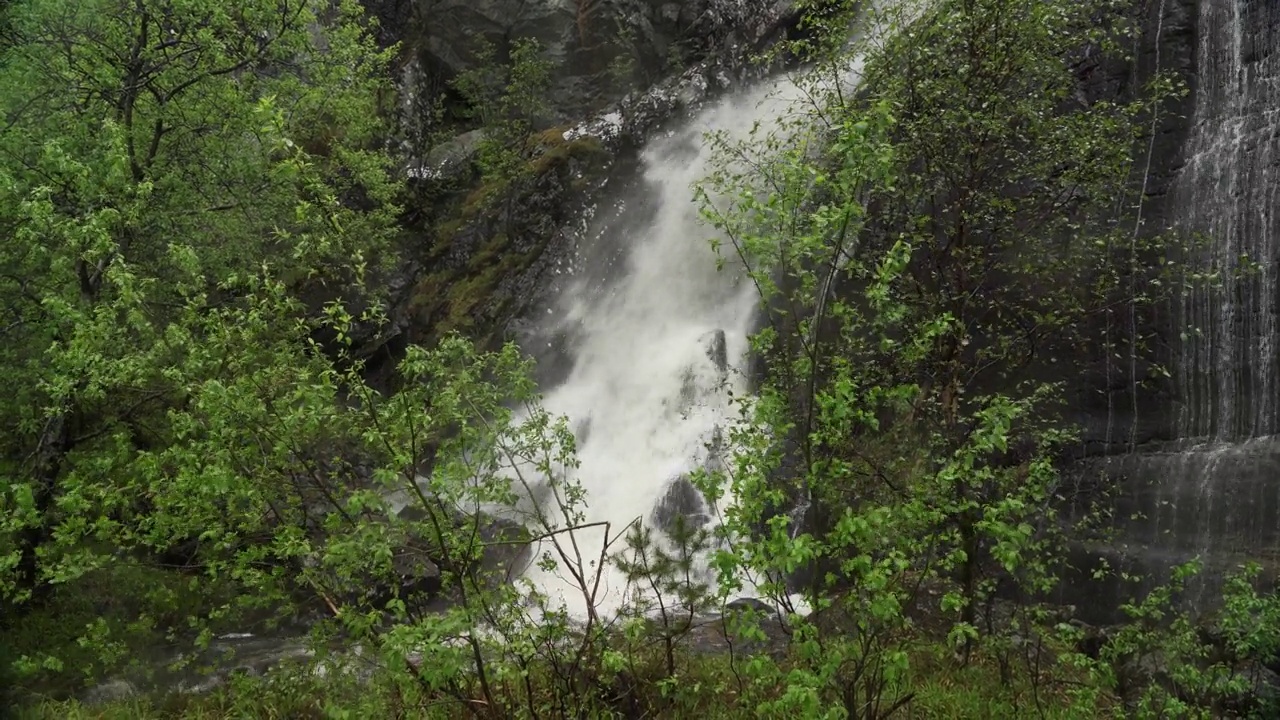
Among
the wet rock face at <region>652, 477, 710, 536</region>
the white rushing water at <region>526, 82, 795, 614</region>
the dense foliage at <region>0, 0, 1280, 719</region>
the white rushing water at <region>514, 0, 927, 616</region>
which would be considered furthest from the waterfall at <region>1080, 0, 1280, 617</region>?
the white rushing water at <region>526, 82, 795, 614</region>

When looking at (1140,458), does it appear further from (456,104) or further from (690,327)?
(456,104)

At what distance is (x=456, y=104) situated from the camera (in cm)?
2859

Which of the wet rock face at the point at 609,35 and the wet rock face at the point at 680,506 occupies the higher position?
the wet rock face at the point at 609,35

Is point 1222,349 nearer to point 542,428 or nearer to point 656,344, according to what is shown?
point 542,428

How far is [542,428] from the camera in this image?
5.36 meters

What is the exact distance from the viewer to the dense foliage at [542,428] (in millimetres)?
4320

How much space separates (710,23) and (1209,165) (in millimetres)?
17389

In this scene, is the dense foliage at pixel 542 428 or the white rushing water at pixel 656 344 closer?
the dense foliage at pixel 542 428

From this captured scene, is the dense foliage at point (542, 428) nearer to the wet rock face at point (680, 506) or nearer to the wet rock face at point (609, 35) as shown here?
the wet rock face at point (680, 506)

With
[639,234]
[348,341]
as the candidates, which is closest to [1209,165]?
[348,341]

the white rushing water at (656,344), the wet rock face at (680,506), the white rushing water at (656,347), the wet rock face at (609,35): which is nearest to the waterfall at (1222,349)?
the white rushing water at (656,344)

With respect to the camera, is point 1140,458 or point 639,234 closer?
point 1140,458

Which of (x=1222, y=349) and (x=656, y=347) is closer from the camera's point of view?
(x=1222, y=349)

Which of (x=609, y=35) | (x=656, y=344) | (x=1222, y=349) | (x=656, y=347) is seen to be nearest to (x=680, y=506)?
(x=656, y=347)
